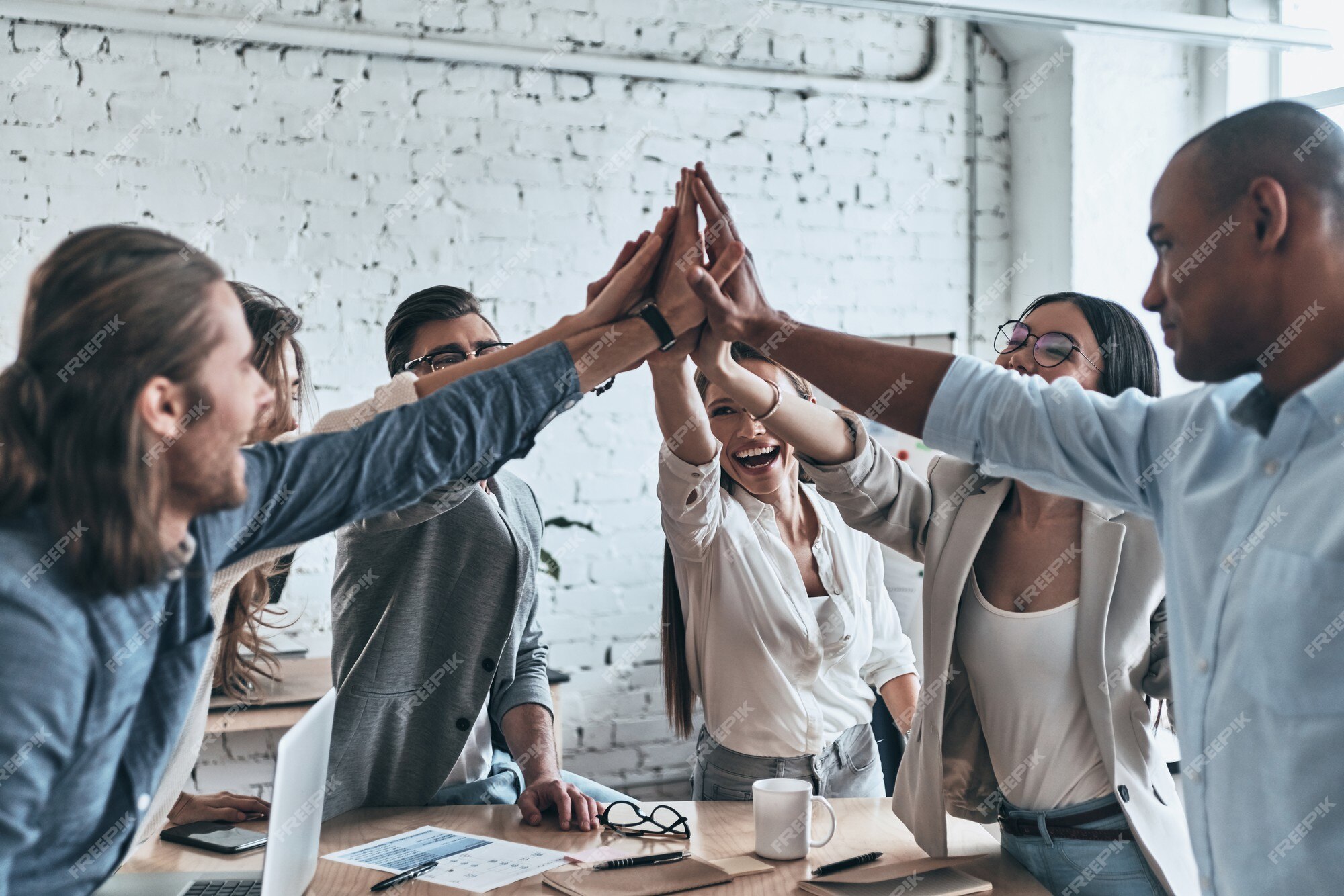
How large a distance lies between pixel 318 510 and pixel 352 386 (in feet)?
7.13

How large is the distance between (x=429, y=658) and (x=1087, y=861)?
106 cm

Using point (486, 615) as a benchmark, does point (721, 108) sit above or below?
above

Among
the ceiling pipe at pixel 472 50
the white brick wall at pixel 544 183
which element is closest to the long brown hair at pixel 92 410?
the white brick wall at pixel 544 183

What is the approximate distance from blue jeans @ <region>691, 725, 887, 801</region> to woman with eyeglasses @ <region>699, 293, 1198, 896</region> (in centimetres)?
43

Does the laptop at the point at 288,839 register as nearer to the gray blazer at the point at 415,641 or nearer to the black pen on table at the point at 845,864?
the gray blazer at the point at 415,641

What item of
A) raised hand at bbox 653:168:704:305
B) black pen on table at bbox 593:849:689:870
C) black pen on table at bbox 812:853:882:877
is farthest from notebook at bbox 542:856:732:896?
raised hand at bbox 653:168:704:305

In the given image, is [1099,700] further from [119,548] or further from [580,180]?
[580,180]

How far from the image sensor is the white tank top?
57.6 inches

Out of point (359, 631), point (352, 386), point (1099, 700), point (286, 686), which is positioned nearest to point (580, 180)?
point (352, 386)

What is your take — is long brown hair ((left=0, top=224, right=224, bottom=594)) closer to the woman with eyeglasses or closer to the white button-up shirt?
the woman with eyeglasses

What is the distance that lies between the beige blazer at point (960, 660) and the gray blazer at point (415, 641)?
61cm

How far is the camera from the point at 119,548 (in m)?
0.87

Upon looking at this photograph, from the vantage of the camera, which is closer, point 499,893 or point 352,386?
point 499,893

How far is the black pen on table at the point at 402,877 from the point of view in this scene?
139 cm
